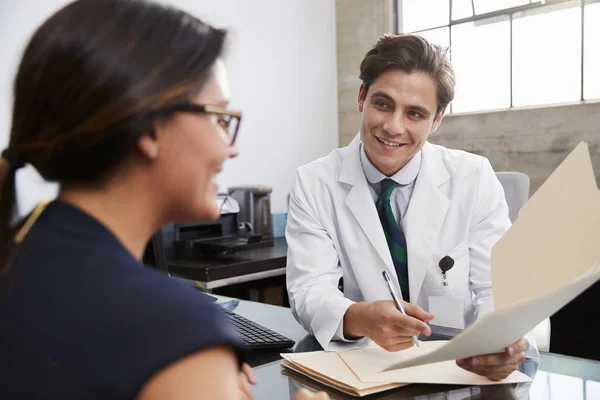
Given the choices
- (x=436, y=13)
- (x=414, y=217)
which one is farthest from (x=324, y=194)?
(x=436, y=13)

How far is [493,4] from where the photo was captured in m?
4.80

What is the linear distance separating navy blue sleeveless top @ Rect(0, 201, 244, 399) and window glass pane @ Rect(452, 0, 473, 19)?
5.08 meters

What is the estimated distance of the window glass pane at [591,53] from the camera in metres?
4.27

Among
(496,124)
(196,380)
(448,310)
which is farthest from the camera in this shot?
(496,124)

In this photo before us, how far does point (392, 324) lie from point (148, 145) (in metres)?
0.72

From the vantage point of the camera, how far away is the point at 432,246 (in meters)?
1.71

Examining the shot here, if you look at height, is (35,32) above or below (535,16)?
below

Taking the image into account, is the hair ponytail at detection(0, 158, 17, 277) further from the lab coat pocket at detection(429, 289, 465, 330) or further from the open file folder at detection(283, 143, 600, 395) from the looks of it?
the lab coat pocket at detection(429, 289, 465, 330)

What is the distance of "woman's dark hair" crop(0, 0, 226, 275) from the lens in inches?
21.5

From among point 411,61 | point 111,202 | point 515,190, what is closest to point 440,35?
point 515,190

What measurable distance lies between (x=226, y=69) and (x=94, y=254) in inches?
12.2

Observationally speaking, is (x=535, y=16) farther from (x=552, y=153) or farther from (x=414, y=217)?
(x=414, y=217)

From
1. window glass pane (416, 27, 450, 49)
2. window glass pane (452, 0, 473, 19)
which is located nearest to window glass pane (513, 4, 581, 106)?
window glass pane (452, 0, 473, 19)

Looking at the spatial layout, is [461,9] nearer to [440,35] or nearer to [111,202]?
[440,35]
